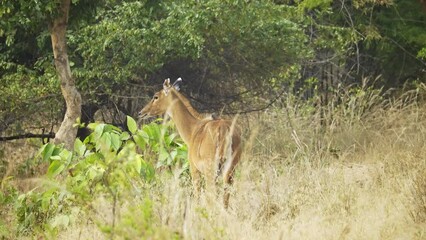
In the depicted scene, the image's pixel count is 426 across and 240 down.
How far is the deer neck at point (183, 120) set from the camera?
1243 centimetres

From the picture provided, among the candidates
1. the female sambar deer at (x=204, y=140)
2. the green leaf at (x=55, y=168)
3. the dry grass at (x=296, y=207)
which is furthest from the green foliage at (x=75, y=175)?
the female sambar deer at (x=204, y=140)

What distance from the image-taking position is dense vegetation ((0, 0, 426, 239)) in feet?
31.5

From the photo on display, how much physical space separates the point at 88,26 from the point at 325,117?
4187mm

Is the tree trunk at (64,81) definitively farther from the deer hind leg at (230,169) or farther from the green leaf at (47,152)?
the deer hind leg at (230,169)

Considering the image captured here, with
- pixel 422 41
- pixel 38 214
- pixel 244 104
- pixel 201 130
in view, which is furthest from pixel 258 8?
pixel 38 214

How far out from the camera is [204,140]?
11.6 metres

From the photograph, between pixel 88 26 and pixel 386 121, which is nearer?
pixel 88 26

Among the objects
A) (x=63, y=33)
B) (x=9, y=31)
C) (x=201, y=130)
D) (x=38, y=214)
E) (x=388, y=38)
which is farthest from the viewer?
(x=388, y=38)

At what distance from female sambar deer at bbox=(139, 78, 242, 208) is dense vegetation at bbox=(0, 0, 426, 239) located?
0.24 metres

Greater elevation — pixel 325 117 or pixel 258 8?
pixel 258 8

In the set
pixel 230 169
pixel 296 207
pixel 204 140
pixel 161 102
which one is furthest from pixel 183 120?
pixel 296 207

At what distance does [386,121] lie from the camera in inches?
647

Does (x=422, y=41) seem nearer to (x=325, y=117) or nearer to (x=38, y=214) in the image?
(x=325, y=117)

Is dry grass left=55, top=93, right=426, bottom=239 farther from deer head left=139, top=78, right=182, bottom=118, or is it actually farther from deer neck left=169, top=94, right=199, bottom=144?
deer head left=139, top=78, right=182, bottom=118
